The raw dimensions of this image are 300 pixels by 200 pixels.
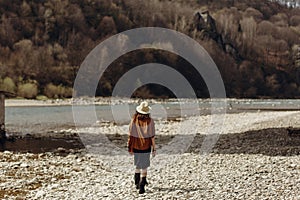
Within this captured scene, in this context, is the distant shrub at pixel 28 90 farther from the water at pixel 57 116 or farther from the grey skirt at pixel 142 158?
the grey skirt at pixel 142 158

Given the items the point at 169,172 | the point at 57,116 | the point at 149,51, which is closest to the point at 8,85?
the point at 149,51

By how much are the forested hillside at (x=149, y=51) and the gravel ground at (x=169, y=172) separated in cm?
6169

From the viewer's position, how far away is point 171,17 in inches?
5369

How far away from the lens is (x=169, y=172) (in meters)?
12.8

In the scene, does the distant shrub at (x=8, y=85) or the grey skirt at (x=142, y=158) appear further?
the distant shrub at (x=8, y=85)

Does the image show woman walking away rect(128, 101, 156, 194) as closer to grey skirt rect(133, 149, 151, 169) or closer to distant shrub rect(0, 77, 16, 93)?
grey skirt rect(133, 149, 151, 169)

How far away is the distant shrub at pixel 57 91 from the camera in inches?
3194

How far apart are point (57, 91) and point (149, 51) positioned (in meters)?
35.6

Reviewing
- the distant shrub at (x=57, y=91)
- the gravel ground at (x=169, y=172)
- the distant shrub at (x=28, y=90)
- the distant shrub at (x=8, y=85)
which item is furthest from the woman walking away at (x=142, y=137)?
the distant shrub at (x=8, y=85)

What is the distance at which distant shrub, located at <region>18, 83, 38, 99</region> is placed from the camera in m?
76.2

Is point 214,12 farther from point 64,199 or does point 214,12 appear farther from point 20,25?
point 64,199

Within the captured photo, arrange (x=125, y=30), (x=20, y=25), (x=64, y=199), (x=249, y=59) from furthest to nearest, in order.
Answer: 1. (x=249, y=59)
2. (x=125, y=30)
3. (x=20, y=25)
4. (x=64, y=199)

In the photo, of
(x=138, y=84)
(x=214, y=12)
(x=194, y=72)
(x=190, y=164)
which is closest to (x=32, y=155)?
(x=190, y=164)

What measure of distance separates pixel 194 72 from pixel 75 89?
118 ft
